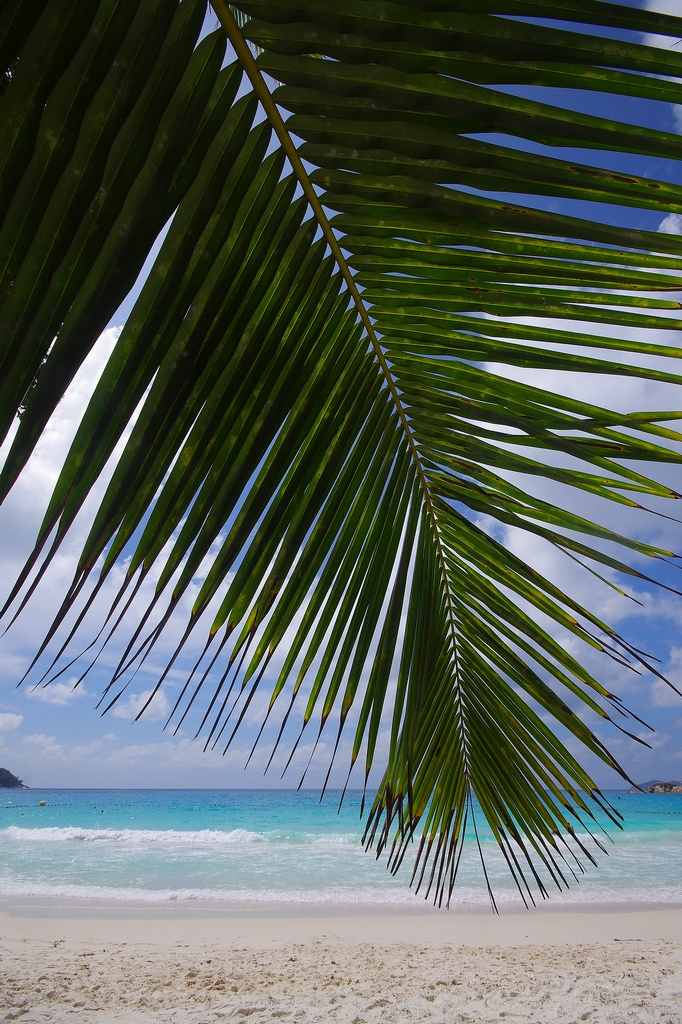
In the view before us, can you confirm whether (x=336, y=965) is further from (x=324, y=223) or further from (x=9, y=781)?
(x=9, y=781)

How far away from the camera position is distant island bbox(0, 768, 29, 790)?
52.3 metres

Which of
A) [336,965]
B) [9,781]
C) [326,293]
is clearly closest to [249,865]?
[336,965]

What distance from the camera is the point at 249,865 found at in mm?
16250

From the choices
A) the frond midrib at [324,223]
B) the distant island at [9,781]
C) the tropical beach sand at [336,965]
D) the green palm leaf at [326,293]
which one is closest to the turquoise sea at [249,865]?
the tropical beach sand at [336,965]

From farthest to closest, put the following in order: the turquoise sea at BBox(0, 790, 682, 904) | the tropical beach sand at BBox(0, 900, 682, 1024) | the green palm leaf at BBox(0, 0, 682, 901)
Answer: the turquoise sea at BBox(0, 790, 682, 904) < the tropical beach sand at BBox(0, 900, 682, 1024) < the green palm leaf at BBox(0, 0, 682, 901)

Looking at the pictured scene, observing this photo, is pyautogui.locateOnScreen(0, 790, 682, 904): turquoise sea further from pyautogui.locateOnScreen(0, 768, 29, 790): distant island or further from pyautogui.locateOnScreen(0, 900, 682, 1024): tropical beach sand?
pyautogui.locateOnScreen(0, 768, 29, 790): distant island

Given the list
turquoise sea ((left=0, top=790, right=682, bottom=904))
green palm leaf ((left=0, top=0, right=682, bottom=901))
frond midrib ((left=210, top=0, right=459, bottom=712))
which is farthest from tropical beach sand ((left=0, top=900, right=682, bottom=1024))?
green palm leaf ((left=0, top=0, right=682, bottom=901))

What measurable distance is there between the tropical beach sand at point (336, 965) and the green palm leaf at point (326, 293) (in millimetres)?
6571

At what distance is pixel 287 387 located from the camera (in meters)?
0.97

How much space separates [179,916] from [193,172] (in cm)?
Answer: 1272

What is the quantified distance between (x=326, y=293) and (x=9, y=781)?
208 ft

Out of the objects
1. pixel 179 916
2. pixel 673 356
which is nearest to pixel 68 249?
pixel 673 356

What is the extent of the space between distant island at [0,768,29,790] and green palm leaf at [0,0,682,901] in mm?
61078

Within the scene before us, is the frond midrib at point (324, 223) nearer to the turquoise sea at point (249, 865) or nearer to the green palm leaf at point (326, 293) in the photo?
the green palm leaf at point (326, 293)
